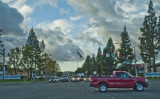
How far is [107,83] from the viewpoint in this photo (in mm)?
22625

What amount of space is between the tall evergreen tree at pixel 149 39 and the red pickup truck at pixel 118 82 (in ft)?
134

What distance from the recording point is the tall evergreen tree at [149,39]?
2459 inches

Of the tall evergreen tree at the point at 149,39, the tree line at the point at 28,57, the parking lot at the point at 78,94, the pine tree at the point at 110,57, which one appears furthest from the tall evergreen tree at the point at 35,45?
the parking lot at the point at 78,94

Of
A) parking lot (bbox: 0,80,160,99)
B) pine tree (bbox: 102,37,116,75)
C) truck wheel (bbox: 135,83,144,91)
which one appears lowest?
parking lot (bbox: 0,80,160,99)

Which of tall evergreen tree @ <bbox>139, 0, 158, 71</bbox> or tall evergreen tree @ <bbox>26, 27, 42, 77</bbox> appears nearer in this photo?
tall evergreen tree @ <bbox>139, 0, 158, 71</bbox>

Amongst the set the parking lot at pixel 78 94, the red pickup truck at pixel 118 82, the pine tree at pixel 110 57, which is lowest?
the parking lot at pixel 78 94

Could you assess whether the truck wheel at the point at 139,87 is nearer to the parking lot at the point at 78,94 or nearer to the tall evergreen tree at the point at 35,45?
the parking lot at the point at 78,94

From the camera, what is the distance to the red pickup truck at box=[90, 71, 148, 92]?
22516 mm

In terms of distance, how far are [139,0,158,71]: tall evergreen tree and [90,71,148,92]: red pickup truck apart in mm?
40866

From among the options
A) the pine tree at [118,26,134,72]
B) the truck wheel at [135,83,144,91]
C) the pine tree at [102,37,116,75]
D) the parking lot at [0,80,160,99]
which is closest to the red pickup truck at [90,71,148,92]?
the truck wheel at [135,83,144,91]

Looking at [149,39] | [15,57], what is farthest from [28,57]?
[149,39]

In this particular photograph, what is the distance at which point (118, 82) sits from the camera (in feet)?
73.9

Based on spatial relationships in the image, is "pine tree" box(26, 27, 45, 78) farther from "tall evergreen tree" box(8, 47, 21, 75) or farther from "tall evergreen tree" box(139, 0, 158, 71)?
"tall evergreen tree" box(139, 0, 158, 71)

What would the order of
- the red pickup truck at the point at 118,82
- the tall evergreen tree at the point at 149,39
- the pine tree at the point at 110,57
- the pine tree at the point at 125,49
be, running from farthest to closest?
the pine tree at the point at 110,57
the pine tree at the point at 125,49
the tall evergreen tree at the point at 149,39
the red pickup truck at the point at 118,82
